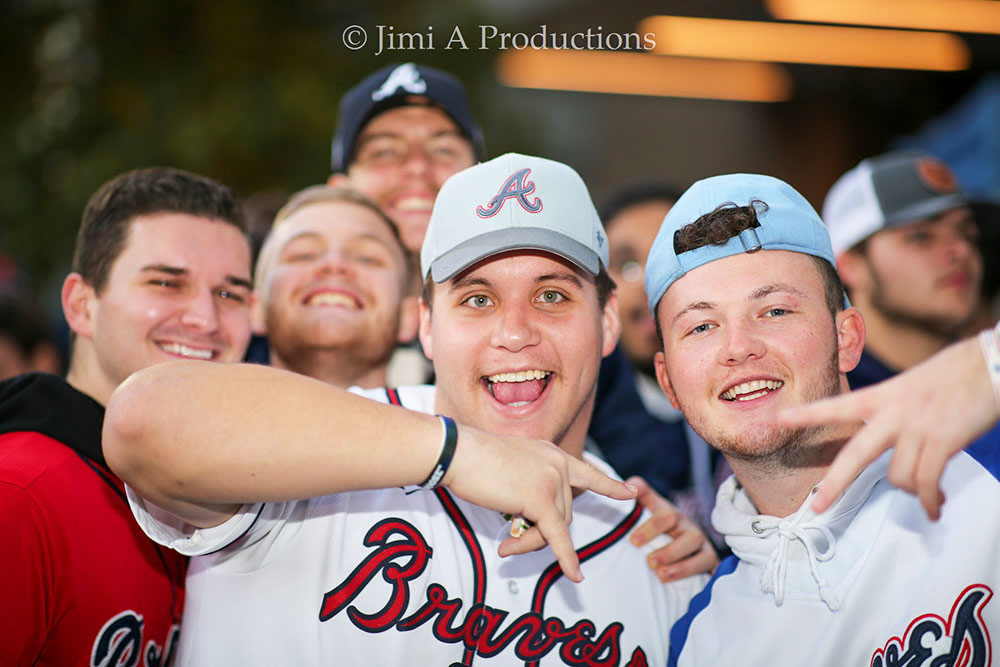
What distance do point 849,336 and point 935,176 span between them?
2678mm

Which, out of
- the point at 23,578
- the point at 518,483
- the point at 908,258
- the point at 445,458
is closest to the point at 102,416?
the point at 23,578

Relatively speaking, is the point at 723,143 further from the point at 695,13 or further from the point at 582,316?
the point at 582,316

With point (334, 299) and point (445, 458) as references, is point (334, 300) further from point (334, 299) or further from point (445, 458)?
point (445, 458)

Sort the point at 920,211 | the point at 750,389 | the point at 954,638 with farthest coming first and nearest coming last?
the point at 920,211
the point at 750,389
the point at 954,638

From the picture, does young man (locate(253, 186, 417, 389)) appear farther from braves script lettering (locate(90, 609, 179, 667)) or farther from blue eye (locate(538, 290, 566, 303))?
braves script lettering (locate(90, 609, 179, 667))

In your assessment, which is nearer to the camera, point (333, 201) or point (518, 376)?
point (518, 376)

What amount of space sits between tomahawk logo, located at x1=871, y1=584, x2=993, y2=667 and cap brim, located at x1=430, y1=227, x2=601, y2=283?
124cm

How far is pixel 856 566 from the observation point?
2.26 meters

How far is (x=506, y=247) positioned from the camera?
2514mm

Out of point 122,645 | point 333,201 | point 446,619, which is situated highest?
point 333,201

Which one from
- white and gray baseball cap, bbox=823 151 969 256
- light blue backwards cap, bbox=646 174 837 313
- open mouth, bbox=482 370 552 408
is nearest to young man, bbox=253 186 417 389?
open mouth, bbox=482 370 552 408

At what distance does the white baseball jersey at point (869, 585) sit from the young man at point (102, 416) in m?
1.52

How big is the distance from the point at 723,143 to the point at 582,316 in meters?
9.43

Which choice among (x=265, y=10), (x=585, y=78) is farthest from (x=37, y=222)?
(x=585, y=78)
